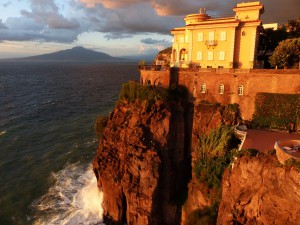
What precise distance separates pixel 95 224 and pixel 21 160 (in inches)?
849

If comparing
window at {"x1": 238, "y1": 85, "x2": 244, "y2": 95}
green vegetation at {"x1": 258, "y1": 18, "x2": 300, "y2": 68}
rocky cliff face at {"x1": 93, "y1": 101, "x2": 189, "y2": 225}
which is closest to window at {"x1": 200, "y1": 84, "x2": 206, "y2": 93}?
rocky cliff face at {"x1": 93, "y1": 101, "x2": 189, "y2": 225}

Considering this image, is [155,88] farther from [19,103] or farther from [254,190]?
[19,103]

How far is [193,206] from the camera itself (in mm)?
30078

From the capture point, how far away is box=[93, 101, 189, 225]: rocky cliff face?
30656 millimetres

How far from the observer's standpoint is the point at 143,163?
100 feet

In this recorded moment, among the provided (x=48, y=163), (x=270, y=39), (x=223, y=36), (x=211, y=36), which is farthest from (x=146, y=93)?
(x=270, y=39)

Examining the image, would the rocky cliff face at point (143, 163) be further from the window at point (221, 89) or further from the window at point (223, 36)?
the window at point (223, 36)

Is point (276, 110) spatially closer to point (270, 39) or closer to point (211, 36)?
point (211, 36)

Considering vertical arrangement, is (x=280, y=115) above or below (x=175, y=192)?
above

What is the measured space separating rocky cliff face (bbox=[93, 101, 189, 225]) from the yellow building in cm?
985

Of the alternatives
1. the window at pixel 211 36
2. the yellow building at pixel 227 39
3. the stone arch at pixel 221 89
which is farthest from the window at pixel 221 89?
the window at pixel 211 36

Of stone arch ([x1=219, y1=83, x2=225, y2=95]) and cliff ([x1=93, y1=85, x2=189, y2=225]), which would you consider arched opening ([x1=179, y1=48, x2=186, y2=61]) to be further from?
cliff ([x1=93, y1=85, x2=189, y2=225])

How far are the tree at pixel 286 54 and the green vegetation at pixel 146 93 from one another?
47.1 feet

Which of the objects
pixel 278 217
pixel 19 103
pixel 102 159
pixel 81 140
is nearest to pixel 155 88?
pixel 102 159
